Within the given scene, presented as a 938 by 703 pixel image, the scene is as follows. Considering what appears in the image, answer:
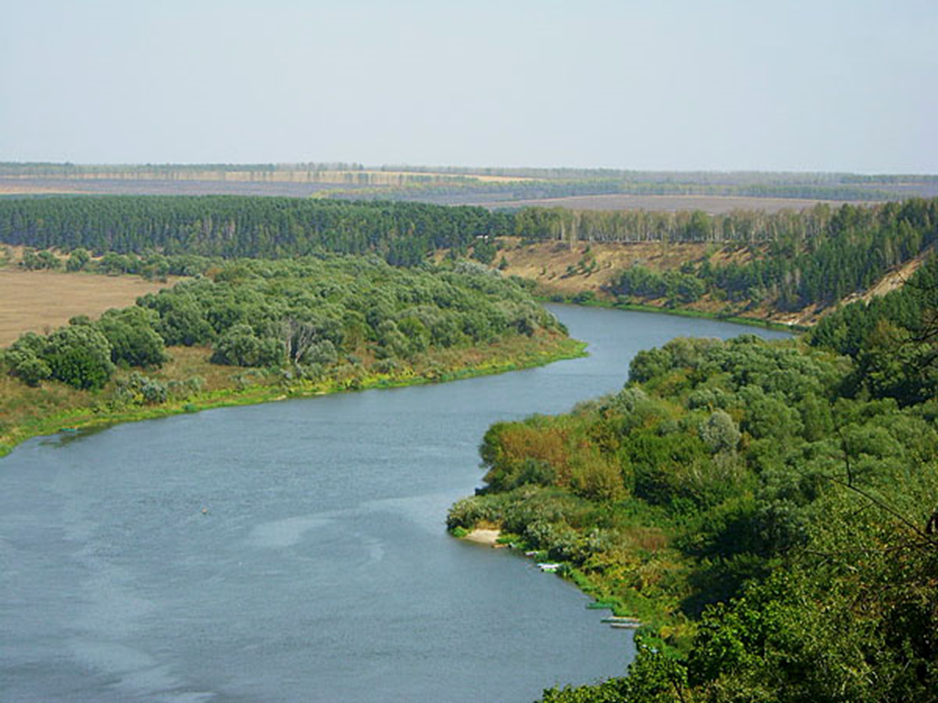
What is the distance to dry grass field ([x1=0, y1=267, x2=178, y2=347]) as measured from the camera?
52375 mm

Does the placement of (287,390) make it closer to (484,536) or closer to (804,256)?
(484,536)

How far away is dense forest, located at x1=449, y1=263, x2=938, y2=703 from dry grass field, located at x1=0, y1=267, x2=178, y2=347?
24859mm

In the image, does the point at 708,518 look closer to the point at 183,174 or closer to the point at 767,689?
the point at 767,689

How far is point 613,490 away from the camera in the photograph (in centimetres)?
2583

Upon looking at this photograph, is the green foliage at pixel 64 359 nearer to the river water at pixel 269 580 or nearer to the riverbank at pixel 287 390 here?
the riverbank at pixel 287 390

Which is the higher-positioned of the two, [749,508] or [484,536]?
[749,508]

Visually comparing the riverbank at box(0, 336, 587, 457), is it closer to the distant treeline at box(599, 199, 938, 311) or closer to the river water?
the river water

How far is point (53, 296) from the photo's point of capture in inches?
2499

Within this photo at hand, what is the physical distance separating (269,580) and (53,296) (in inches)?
1763

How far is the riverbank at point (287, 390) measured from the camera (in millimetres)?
36759

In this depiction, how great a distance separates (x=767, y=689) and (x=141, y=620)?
43.4ft

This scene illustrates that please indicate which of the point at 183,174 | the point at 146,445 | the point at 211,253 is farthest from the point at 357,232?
the point at 183,174

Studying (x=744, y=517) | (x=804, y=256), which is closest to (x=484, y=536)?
(x=744, y=517)

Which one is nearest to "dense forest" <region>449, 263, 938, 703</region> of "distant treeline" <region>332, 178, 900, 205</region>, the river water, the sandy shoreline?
the sandy shoreline
